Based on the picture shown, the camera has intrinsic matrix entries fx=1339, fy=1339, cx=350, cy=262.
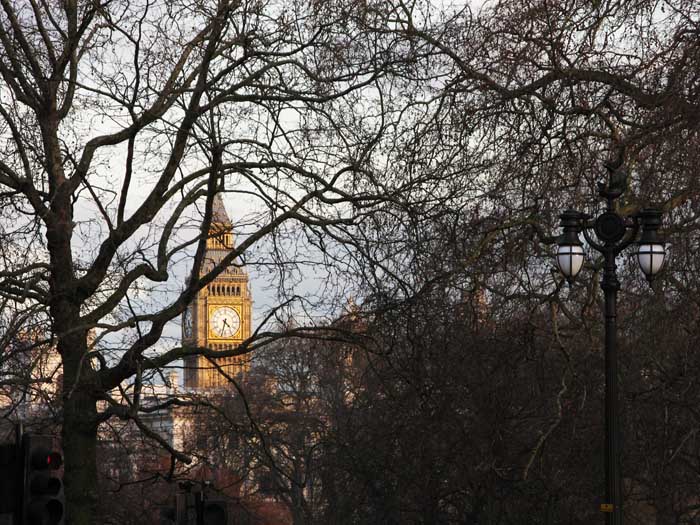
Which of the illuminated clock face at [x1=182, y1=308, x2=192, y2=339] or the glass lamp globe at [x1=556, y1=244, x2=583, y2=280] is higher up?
the illuminated clock face at [x1=182, y1=308, x2=192, y2=339]

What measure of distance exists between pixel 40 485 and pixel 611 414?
5.07 m

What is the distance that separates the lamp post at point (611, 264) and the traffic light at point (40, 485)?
4.85 m

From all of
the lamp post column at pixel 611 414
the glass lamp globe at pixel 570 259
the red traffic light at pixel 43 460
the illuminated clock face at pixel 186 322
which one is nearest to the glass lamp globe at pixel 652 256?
the lamp post column at pixel 611 414

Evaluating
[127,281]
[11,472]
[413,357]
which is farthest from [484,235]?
[11,472]

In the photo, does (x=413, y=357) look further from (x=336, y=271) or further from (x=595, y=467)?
(x=595, y=467)

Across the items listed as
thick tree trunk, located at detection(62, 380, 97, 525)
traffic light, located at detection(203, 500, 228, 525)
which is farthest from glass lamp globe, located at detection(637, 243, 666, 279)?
thick tree trunk, located at detection(62, 380, 97, 525)

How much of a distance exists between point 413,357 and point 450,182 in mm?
2297

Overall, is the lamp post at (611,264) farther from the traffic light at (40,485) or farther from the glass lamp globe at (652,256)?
the traffic light at (40,485)

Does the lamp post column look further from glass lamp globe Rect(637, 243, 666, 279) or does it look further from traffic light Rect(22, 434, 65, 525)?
traffic light Rect(22, 434, 65, 525)

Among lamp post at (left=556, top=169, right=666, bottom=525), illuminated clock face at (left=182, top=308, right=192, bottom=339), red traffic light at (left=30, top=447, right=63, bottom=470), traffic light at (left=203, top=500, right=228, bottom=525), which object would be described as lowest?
traffic light at (left=203, top=500, right=228, bottom=525)

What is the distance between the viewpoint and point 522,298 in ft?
55.9

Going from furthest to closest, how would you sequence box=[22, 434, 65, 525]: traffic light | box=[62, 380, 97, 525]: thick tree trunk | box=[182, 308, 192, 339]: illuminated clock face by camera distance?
box=[182, 308, 192, 339]: illuminated clock face, box=[62, 380, 97, 525]: thick tree trunk, box=[22, 434, 65, 525]: traffic light

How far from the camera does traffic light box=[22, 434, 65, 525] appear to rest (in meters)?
9.68

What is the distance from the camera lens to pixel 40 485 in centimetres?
975
